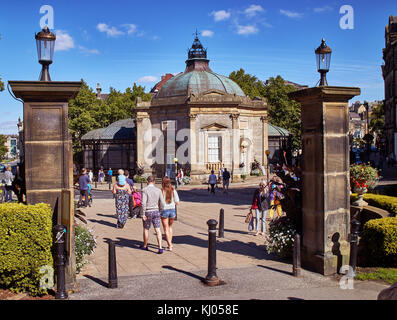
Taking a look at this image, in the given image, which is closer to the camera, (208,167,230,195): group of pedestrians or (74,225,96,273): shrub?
(74,225,96,273): shrub

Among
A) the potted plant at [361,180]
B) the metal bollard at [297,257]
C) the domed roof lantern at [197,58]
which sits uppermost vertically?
the domed roof lantern at [197,58]

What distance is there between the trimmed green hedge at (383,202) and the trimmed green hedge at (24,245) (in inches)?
300

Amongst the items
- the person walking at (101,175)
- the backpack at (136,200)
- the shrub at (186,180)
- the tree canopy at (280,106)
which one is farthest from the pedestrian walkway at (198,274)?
the tree canopy at (280,106)

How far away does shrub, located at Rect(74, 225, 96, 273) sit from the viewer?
783cm

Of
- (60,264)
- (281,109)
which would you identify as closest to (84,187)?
(60,264)

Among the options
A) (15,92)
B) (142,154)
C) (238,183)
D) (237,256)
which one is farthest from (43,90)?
(142,154)

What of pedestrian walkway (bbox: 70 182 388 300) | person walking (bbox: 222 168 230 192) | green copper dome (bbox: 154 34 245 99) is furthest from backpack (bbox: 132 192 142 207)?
green copper dome (bbox: 154 34 245 99)

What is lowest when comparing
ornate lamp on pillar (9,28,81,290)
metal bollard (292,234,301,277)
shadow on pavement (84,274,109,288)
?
shadow on pavement (84,274,109,288)

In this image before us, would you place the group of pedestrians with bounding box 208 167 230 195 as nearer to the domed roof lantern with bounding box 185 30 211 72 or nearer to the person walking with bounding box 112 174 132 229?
the person walking with bounding box 112 174 132 229

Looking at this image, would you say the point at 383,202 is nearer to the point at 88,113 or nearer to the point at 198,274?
the point at 198,274

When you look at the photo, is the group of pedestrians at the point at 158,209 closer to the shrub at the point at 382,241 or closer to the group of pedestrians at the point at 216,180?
the shrub at the point at 382,241

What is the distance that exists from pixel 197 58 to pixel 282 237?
1439 inches

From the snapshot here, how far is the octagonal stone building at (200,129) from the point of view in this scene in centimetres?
3434

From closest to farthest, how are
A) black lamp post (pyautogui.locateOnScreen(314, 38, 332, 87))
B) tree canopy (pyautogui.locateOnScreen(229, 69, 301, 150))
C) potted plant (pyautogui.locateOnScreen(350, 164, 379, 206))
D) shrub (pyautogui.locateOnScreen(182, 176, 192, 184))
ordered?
1. black lamp post (pyautogui.locateOnScreen(314, 38, 332, 87))
2. potted plant (pyautogui.locateOnScreen(350, 164, 379, 206))
3. shrub (pyautogui.locateOnScreen(182, 176, 192, 184))
4. tree canopy (pyautogui.locateOnScreen(229, 69, 301, 150))
